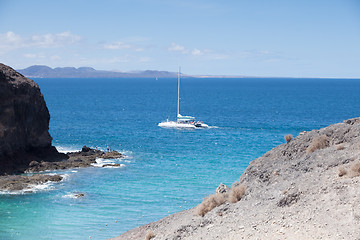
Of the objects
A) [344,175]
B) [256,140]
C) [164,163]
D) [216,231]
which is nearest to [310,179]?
[344,175]

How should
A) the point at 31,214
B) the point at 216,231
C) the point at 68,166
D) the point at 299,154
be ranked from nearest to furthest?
the point at 216,231 → the point at 299,154 → the point at 31,214 → the point at 68,166

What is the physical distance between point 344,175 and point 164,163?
1260 inches

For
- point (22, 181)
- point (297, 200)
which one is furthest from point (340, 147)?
point (22, 181)

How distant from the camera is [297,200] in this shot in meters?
17.5

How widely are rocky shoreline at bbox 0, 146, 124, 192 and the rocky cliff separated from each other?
1.31 metres

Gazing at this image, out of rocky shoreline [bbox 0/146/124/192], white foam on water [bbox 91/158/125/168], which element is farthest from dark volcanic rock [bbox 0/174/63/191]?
white foam on water [bbox 91/158/125/168]

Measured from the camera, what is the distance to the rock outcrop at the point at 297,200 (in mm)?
15530

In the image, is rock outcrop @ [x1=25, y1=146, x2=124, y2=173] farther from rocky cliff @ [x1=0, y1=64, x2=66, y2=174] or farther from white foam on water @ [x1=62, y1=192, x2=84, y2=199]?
white foam on water @ [x1=62, y1=192, x2=84, y2=199]

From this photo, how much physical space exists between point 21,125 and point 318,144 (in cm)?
3288

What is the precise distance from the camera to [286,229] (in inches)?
623

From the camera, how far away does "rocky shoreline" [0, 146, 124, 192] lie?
38031mm

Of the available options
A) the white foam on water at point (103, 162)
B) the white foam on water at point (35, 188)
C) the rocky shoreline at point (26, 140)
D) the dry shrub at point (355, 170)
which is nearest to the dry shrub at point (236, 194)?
the dry shrub at point (355, 170)

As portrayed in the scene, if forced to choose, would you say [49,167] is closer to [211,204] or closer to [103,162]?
[103,162]

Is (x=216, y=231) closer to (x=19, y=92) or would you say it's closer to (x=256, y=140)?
(x=19, y=92)
